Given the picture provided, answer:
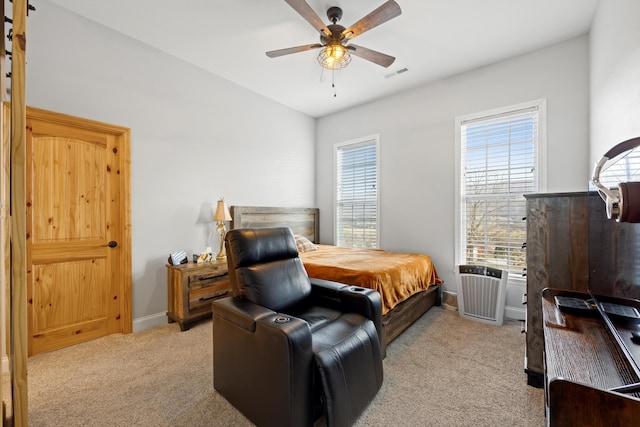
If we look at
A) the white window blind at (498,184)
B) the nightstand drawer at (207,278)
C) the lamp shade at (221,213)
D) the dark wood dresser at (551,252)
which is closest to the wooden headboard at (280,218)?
the lamp shade at (221,213)

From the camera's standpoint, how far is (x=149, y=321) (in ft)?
9.61

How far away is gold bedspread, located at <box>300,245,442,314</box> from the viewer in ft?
8.26

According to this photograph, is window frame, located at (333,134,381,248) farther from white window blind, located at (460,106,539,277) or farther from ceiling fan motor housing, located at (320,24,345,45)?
ceiling fan motor housing, located at (320,24,345,45)

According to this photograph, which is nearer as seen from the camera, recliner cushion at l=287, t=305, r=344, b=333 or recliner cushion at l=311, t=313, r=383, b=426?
recliner cushion at l=311, t=313, r=383, b=426

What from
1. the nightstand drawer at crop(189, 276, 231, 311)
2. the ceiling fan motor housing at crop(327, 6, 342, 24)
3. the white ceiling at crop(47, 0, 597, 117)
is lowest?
the nightstand drawer at crop(189, 276, 231, 311)

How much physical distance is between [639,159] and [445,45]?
2.50 meters

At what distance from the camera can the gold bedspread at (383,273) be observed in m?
2.52

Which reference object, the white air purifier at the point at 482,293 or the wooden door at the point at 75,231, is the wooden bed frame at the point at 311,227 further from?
the wooden door at the point at 75,231

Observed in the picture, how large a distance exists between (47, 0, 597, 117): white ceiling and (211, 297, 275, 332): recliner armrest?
241 cm

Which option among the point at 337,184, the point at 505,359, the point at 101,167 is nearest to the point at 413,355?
the point at 505,359

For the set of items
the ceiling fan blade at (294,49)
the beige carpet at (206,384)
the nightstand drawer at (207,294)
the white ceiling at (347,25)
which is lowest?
the beige carpet at (206,384)

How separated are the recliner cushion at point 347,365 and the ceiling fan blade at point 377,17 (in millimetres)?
2155

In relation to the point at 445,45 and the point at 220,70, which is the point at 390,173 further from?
the point at 220,70

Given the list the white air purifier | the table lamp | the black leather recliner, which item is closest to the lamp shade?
the table lamp
